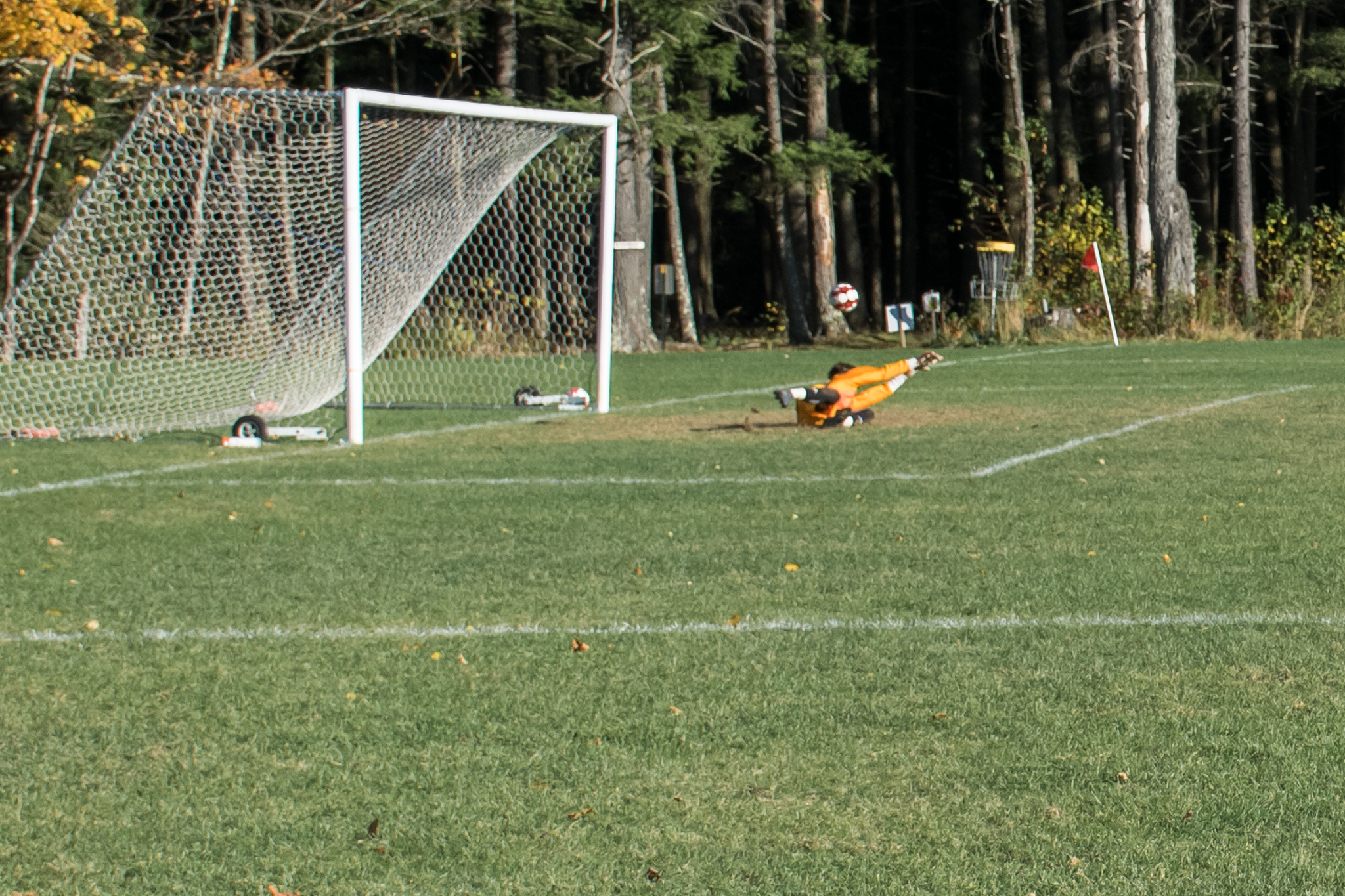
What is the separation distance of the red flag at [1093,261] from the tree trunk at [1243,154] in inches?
A: 257

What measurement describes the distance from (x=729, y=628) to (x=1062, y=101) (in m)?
40.1

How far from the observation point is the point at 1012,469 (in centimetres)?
907

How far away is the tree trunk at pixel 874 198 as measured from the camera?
45625 mm

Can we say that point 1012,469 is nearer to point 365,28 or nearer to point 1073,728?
point 1073,728

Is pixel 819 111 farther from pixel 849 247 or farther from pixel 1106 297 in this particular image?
pixel 1106 297

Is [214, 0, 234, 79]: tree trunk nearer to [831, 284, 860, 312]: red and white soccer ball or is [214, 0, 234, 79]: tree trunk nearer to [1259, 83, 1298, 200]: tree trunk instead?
[831, 284, 860, 312]: red and white soccer ball

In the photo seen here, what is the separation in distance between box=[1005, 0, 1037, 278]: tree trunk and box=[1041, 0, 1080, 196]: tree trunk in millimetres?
4511

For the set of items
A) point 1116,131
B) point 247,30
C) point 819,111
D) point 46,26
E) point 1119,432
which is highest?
point 247,30

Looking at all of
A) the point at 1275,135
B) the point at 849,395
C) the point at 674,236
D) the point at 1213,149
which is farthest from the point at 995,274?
the point at 1275,135

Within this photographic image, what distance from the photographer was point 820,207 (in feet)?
107

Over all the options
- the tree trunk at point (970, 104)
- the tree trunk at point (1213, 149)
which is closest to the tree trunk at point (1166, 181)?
the tree trunk at point (1213, 149)

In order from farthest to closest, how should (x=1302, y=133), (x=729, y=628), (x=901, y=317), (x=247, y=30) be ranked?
(x=1302, y=133) < (x=247, y=30) < (x=901, y=317) < (x=729, y=628)

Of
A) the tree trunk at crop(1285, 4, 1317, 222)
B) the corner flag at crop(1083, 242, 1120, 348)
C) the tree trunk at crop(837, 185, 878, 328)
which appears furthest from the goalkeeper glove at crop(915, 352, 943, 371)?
the tree trunk at crop(1285, 4, 1317, 222)

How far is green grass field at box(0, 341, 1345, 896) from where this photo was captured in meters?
3.12
